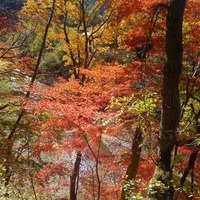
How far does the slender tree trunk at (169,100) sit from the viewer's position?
96.8 inches

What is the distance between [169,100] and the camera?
2.69 meters

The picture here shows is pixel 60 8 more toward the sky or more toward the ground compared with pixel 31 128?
more toward the sky

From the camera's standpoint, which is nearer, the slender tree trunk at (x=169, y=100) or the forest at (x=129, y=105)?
the slender tree trunk at (x=169, y=100)

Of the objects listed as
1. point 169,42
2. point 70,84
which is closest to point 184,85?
point 169,42

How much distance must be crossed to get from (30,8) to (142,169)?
292 inches

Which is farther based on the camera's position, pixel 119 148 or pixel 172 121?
pixel 119 148

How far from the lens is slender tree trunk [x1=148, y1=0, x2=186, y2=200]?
2.46 m

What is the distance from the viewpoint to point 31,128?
631 cm

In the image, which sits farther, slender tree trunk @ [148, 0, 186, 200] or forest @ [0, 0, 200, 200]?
forest @ [0, 0, 200, 200]

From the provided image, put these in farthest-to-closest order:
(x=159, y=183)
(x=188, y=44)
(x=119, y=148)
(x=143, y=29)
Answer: (x=119, y=148), (x=143, y=29), (x=188, y=44), (x=159, y=183)

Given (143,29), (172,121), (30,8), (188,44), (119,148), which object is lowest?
(119,148)

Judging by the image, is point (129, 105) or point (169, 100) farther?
point (129, 105)

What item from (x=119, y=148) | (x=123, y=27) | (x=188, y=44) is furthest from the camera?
(x=119, y=148)

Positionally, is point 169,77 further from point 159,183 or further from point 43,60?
point 43,60
